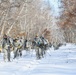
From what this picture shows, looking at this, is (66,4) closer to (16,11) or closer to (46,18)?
(16,11)

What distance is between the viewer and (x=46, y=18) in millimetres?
90250

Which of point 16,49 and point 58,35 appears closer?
point 16,49

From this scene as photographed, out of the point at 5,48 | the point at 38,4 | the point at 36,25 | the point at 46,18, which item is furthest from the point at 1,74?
the point at 46,18

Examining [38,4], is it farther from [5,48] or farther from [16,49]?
[5,48]

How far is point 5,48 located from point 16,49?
5927 millimetres

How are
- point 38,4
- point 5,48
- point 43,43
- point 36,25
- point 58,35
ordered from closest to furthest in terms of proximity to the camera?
point 5,48, point 43,43, point 38,4, point 36,25, point 58,35

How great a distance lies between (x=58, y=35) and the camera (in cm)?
14275

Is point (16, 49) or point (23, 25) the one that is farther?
point (23, 25)

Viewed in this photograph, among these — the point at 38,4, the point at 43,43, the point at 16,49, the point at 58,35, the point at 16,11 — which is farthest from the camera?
the point at 58,35

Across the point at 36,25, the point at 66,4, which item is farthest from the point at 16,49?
the point at 36,25

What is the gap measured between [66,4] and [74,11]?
4.97 metres

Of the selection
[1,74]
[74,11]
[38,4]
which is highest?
[38,4]

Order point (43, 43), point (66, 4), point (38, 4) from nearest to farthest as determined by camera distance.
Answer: point (43, 43)
point (66, 4)
point (38, 4)

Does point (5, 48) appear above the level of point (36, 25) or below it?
below
